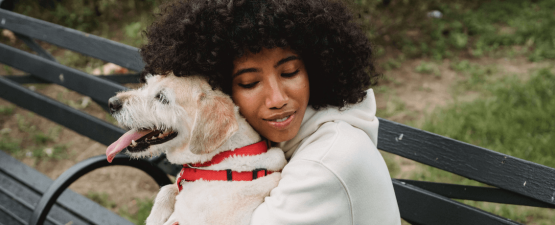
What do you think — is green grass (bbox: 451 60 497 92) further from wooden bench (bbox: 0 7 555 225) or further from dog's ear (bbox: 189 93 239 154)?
dog's ear (bbox: 189 93 239 154)

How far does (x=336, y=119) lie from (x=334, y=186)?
0.30 metres

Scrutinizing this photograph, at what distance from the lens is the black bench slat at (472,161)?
152 cm

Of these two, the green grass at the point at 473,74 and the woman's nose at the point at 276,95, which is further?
the green grass at the point at 473,74

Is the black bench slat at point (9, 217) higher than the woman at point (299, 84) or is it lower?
higher

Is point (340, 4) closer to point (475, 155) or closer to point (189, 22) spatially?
point (189, 22)

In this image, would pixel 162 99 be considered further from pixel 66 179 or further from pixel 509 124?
pixel 509 124

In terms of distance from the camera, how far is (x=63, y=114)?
275 centimetres

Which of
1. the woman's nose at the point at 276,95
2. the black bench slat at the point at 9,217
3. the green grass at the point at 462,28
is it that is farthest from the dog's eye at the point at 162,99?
the green grass at the point at 462,28

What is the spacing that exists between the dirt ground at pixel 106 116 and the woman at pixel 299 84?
1.94 meters

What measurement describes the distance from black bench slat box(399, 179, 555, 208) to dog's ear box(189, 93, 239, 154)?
40.3 inches

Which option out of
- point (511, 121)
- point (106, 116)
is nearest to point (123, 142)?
point (106, 116)

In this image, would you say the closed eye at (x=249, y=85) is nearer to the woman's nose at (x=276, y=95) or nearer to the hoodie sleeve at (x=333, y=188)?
the woman's nose at (x=276, y=95)

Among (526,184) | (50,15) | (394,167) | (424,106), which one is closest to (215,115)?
(526,184)

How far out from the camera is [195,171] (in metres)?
1.50
